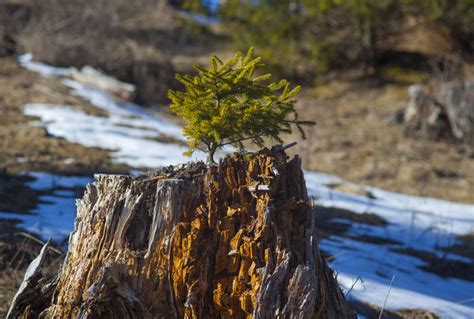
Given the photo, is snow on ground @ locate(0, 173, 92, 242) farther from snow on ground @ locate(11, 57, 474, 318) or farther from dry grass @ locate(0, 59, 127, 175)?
dry grass @ locate(0, 59, 127, 175)

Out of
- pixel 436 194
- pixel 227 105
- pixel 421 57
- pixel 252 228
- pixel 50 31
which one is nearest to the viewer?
pixel 252 228

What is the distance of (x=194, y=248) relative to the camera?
3.16m

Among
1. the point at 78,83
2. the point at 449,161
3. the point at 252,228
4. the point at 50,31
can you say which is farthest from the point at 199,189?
the point at 50,31

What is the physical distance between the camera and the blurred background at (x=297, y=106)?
7.24 metres

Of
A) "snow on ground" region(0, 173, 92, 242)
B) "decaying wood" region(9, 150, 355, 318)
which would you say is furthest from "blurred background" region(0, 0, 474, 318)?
"decaying wood" region(9, 150, 355, 318)

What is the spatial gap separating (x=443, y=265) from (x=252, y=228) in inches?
156

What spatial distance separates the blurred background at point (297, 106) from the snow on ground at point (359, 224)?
4 centimetres

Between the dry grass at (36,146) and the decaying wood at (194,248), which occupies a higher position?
the dry grass at (36,146)

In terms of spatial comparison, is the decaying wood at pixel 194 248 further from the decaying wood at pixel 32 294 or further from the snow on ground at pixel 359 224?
the snow on ground at pixel 359 224

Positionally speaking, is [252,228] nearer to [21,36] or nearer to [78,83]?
[78,83]

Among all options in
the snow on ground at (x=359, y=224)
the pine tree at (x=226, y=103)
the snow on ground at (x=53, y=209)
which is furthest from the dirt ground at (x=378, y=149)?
the pine tree at (x=226, y=103)

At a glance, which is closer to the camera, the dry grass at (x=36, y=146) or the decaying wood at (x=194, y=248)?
the decaying wood at (x=194, y=248)

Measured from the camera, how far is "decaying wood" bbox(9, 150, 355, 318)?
3.08 meters

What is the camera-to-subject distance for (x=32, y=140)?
945 cm
